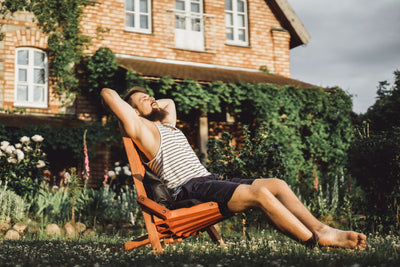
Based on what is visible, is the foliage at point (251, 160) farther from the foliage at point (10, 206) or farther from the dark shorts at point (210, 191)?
the foliage at point (10, 206)

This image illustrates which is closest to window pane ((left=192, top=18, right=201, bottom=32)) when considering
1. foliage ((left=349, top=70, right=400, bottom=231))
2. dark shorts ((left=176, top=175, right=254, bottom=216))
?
foliage ((left=349, top=70, right=400, bottom=231))

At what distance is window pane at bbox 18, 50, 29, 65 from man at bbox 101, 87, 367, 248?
7894 millimetres

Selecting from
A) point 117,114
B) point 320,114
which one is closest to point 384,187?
point 117,114

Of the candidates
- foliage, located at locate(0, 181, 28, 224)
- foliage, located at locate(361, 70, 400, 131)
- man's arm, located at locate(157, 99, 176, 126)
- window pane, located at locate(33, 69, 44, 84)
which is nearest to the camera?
man's arm, located at locate(157, 99, 176, 126)

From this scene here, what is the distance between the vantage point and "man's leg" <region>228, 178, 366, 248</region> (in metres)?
2.97

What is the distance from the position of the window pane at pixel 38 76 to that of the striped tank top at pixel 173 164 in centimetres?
811

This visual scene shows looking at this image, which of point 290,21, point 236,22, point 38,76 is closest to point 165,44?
point 236,22

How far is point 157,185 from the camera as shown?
3396 millimetres

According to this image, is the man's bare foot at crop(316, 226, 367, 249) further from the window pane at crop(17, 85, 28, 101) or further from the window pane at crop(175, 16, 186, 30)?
the window pane at crop(175, 16, 186, 30)

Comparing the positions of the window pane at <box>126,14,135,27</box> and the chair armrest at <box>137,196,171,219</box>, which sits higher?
the window pane at <box>126,14,135,27</box>

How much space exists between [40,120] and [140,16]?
4.18m

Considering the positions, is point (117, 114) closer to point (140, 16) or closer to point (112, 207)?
point (112, 207)

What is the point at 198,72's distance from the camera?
11.2 metres

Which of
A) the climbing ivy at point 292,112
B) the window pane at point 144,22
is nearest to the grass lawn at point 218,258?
the climbing ivy at point 292,112
